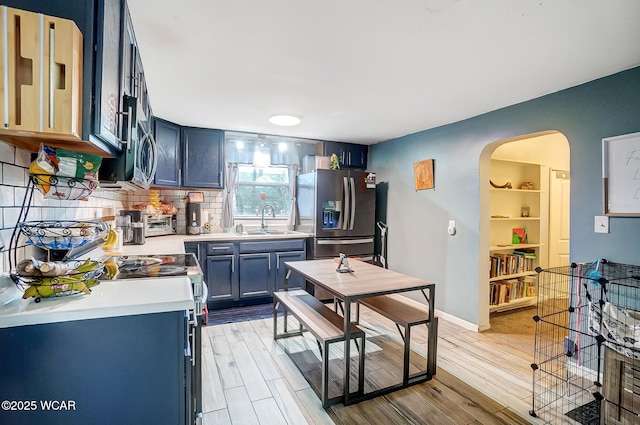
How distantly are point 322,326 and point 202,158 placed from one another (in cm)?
275

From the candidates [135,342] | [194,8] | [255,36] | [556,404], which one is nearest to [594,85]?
[556,404]

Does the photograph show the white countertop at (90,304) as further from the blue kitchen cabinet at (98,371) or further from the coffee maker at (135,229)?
the coffee maker at (135,229)

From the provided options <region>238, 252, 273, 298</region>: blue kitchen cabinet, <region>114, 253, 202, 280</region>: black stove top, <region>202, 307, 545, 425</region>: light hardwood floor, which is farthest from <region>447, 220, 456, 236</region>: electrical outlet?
<region>114, 253, 202, 280</region>: black stove top

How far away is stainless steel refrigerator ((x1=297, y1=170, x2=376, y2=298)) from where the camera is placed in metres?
4.04

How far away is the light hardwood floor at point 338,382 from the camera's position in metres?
1.85

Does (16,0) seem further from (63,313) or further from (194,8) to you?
(63,313)

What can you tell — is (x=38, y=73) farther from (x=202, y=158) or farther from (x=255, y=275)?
(x=255, y=275)

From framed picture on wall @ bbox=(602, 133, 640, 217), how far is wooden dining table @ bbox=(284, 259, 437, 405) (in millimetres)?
1378

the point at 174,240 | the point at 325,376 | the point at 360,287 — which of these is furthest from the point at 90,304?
the point at 174,240

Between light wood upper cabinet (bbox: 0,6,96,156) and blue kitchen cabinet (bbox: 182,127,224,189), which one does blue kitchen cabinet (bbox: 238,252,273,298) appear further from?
light wood upper cabinet (bbox: 0,6,96,156)

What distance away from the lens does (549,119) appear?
2533 millimetres

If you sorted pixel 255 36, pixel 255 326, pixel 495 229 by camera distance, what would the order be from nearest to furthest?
pixel 255 36 → pixel 255 326 → pixel 495 229

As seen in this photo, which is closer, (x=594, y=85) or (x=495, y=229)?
(x=594, y=85)

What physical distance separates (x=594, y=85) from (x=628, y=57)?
34 cm
